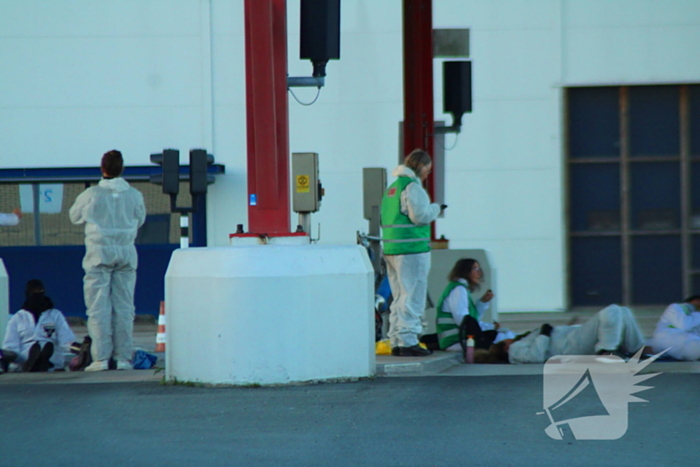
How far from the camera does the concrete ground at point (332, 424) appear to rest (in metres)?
5.01

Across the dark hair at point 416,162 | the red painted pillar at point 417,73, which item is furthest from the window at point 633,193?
the dark hair at point 416,162

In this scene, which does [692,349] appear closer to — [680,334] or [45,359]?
[680,334]

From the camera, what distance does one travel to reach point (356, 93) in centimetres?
1642

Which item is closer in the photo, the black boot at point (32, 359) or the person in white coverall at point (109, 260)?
the person in white coverall at point (109, 260)

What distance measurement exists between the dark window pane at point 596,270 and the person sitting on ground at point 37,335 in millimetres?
9440

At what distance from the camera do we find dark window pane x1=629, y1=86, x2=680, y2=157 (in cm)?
1642

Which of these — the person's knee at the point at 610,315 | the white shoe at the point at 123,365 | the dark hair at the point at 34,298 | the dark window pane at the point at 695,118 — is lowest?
the white shoe at the point at 123,365

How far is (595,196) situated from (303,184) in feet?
24.7

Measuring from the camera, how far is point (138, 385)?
7449 mm

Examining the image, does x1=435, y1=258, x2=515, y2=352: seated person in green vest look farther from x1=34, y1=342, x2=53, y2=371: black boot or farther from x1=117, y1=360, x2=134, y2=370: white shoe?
x1=34, y1=342, x2=53, y2=371: black boot

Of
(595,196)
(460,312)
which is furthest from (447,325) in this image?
(595,196)

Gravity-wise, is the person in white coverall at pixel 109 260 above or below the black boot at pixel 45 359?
above

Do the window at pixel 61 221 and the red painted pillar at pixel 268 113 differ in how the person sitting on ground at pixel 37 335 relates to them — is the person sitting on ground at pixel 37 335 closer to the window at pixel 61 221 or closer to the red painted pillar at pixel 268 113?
the red painted pillar at pixel 268 113

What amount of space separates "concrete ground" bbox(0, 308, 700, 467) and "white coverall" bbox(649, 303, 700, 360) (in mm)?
1179
